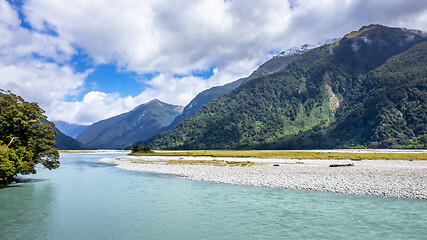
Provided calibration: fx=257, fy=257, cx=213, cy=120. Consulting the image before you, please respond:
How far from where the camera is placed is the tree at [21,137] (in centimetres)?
4138

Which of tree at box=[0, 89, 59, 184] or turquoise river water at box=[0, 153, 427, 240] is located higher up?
tree at box=[0, 89, 59, 184]

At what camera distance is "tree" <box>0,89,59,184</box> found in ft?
136

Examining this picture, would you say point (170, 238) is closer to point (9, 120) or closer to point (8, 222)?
point (8, 222)

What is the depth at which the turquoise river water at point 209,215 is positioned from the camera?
68.6ft

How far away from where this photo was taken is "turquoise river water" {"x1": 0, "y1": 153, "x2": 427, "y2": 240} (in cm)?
2092

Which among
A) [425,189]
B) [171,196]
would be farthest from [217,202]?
[425,189]

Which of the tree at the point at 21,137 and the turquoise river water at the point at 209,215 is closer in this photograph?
the turquoise river water at the point at 209,215

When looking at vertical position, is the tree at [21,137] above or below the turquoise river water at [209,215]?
above

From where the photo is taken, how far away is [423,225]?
21.9m

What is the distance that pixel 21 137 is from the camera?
47656 mm

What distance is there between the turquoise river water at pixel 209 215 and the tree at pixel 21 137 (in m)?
5.18

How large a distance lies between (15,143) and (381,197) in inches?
2300

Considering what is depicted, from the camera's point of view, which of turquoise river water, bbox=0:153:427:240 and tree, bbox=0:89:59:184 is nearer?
turquoise river water, bbox=0:153:427:240

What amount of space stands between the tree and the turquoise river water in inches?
204
